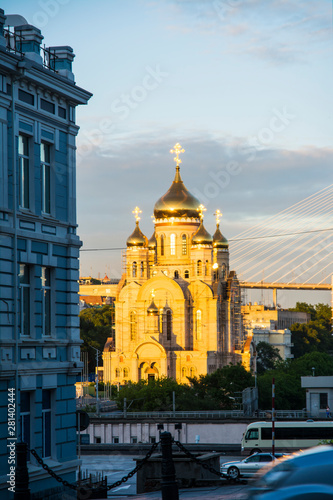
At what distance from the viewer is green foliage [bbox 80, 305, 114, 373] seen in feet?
342

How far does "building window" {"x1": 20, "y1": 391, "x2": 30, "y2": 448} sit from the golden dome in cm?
7368

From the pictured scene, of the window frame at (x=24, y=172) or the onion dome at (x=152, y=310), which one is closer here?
the window frame at (x=24, y=172)

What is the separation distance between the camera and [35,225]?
17828 mm

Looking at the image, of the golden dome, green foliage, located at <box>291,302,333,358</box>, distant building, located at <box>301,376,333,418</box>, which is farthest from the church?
green foliage, located at <box>291,302,333,358</box>

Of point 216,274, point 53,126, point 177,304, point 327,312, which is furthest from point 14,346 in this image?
point 327,312

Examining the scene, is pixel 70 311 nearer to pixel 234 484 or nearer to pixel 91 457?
pixel 234 484

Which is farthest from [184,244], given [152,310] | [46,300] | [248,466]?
[46,300]

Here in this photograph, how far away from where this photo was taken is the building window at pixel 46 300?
59.6 ft

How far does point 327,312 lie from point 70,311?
14768 centimetres

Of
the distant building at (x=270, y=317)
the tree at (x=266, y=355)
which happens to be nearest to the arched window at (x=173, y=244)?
the tree at (x=266, y=355)

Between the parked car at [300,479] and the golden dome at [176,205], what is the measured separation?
8208 cm

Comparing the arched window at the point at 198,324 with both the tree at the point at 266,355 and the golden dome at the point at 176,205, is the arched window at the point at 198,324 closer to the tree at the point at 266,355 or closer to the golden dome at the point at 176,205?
the golden dome at the point at 176,205

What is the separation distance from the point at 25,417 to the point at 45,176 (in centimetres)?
490

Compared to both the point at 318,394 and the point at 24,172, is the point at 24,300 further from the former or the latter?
the point at 318,394
